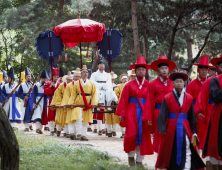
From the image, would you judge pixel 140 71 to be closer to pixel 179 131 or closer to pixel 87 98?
pixel 179 131

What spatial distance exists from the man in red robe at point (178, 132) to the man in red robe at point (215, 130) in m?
0.38

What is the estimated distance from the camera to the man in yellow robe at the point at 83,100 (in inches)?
424

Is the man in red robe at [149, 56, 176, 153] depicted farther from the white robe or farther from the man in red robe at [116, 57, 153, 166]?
the white robe

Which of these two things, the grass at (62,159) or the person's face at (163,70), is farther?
the person's face at (163,70)

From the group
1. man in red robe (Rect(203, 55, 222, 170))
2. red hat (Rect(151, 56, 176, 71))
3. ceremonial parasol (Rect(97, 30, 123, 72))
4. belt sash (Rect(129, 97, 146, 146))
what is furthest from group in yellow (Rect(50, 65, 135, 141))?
man in red robe (Rect(203, 55, 222, 170))

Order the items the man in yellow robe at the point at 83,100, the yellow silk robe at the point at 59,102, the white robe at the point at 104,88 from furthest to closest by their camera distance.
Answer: the yellow silk robe at the point at 59,102 → the white robe at the point at 104,88 → the man in yellow robe at the point at 83,100

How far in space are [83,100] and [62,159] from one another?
4026 millimetres

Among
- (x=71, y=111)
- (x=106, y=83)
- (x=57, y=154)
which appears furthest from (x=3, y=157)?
(x=106, y=83)

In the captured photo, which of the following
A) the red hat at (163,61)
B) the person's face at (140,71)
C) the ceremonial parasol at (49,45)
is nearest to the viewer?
the red hat at (163,61)

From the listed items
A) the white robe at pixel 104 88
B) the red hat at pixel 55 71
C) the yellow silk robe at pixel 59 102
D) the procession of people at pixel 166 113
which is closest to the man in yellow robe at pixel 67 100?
the procession of people at pixel 166 113

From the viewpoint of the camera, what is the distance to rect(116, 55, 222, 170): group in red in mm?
5414

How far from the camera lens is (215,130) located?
5.64 m

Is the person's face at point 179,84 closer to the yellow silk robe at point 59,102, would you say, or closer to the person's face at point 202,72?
the person's face at point 202,72

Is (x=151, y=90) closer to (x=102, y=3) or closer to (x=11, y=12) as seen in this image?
(x=102, y=3)
